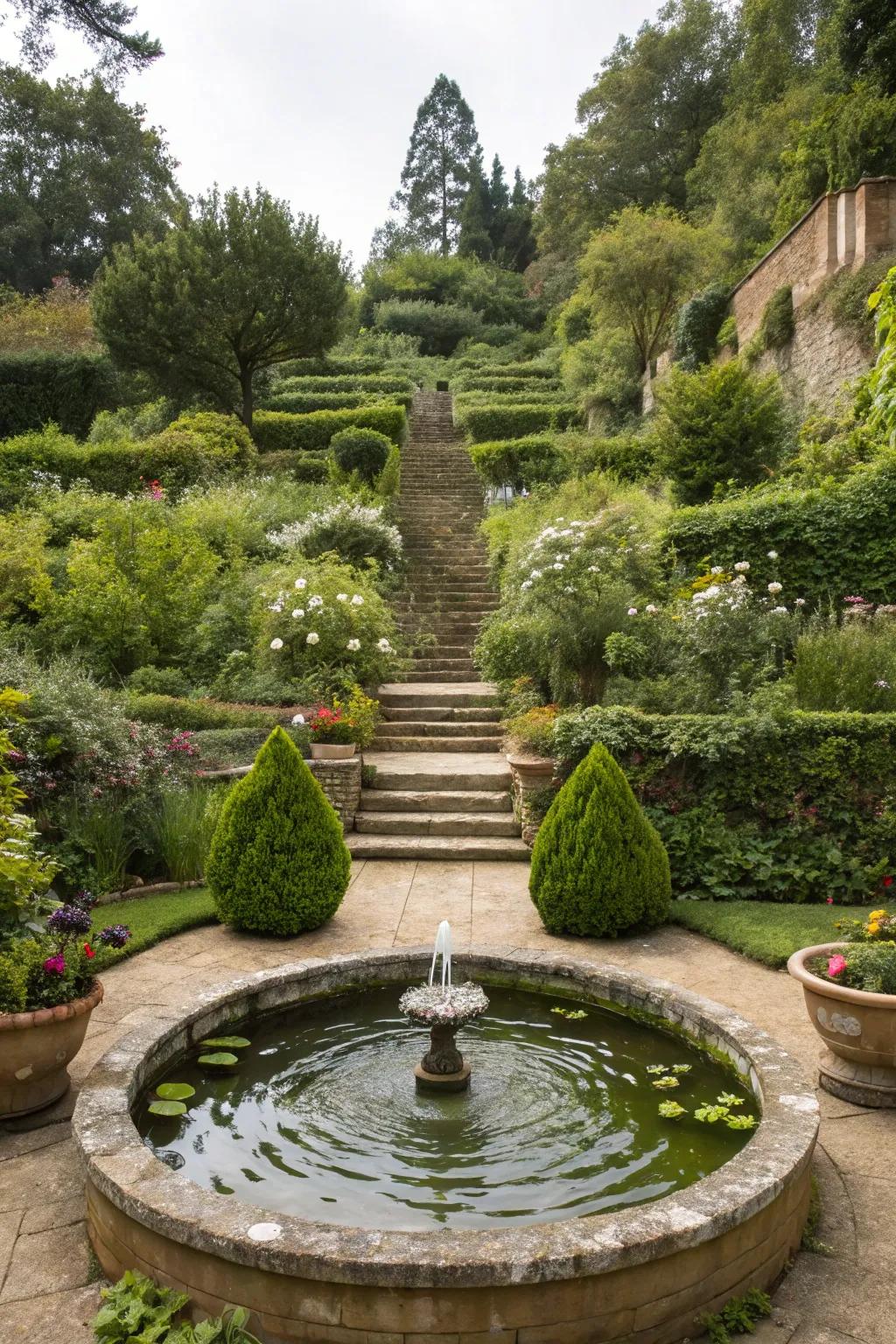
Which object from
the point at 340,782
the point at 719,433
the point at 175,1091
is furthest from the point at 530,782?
the point at 719,433

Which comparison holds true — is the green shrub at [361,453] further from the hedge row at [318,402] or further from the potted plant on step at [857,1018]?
the potted plant on step at [857,1018]

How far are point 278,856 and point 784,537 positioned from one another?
25.6 ft

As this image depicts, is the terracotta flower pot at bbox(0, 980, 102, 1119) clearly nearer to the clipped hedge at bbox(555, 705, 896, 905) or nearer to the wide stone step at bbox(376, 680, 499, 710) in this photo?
the clipped hedge at bbox(555, 705, 896, 905)

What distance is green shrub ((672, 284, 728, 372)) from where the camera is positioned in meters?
19.4

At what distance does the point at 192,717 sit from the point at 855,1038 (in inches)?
259

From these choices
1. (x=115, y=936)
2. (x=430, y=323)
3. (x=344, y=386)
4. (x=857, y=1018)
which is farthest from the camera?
(x=430, y=323)

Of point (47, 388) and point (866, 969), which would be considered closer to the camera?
→ point (866, 969)

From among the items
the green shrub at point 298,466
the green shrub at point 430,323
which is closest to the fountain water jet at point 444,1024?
the green shrub at point 298,466

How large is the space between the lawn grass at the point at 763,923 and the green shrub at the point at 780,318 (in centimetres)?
1246

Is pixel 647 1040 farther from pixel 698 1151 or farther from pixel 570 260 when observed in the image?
pixel 570 260

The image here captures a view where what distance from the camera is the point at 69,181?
34.6 metres

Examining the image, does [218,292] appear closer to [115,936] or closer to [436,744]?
[436,744]

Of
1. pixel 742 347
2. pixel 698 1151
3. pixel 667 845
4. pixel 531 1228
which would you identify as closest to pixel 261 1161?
pixel 531 1228

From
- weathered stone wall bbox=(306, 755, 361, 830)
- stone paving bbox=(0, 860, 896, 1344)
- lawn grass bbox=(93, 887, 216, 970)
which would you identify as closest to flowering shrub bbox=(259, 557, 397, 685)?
weathered stone wall bbox=(306, 755, 361, 830)
